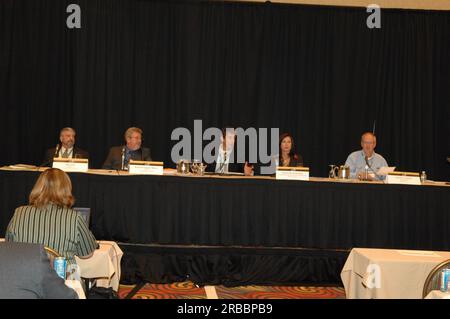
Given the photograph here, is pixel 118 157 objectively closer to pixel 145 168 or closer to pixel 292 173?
pixel 145 168

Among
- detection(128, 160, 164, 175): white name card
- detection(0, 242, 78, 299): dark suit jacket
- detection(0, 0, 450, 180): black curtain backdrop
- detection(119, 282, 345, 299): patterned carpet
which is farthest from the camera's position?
detection(0, 0, 450, 180): black curtain backdrop

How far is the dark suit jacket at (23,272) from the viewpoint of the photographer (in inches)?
68.1

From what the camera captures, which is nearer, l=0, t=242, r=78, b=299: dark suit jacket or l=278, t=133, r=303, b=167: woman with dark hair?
l=0, t=242, r=78, b=299: dark suit jacket

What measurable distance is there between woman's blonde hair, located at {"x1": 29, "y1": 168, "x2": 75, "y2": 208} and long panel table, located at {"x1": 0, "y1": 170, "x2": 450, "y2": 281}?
1891 mm

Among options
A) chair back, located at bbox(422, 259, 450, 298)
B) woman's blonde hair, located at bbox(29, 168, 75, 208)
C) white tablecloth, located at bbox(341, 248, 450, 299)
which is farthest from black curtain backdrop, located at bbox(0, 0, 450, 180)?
chair back, located at bbox(422, 259, 450, 298)

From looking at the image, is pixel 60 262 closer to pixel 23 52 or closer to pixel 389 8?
pixel 23 52

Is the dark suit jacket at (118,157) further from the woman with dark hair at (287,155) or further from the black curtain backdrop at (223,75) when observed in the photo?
the woman with dark hair at (287,155)

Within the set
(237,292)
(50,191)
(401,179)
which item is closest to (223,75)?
(401,179)

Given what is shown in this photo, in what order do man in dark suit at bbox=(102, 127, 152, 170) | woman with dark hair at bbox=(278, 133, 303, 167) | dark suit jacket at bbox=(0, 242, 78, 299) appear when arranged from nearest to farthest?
dark suit jacket at bbox=(0, 242, 78, 299), man in dark suit at bbox=(102, 127, 152, 170), woman with dark hair at bbox=(278, 133, 303, 167)

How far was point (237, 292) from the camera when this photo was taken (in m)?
4.90

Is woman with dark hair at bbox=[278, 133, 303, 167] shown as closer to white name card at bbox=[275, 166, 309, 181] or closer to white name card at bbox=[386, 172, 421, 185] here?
white name card at bbox=[275, 166, 309, 181]

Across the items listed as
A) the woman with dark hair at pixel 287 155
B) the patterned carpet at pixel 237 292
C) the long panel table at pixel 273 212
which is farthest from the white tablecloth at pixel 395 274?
the woman with dark hair at pixel 287 155

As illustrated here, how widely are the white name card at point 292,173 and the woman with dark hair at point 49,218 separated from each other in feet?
7.95

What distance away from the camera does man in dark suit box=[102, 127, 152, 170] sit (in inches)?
233
